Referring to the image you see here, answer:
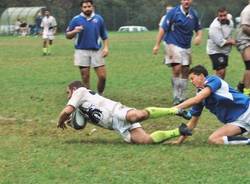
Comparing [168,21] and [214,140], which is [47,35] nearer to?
[168,21]

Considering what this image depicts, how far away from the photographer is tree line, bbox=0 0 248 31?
237 ft

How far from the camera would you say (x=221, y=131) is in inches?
296

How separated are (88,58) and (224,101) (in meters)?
4.27

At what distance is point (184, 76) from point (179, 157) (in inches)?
181

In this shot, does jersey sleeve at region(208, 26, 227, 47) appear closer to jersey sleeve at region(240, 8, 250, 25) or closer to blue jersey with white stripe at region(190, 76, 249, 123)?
jersey sleeve at region(240, 8, 250, 25)

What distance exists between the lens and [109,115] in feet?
24.9

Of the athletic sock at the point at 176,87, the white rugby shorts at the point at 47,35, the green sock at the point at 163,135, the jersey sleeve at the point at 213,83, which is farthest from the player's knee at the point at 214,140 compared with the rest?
the white rugby shorts at the point at 47,35

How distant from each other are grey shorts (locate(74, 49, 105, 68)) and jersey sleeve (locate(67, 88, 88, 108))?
364cm

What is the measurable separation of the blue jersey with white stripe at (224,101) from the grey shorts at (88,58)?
154 inches

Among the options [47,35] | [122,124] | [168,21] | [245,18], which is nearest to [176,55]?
[168,21]

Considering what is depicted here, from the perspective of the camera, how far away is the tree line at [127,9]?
7238 centimetres

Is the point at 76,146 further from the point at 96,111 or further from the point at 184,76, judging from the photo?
the point at 184,76

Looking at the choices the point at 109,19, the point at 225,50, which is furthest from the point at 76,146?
the point at 109,19

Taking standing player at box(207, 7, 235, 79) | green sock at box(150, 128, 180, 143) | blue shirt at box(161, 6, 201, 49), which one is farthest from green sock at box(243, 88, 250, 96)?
green sock at box(150, 128, 180, 143)
